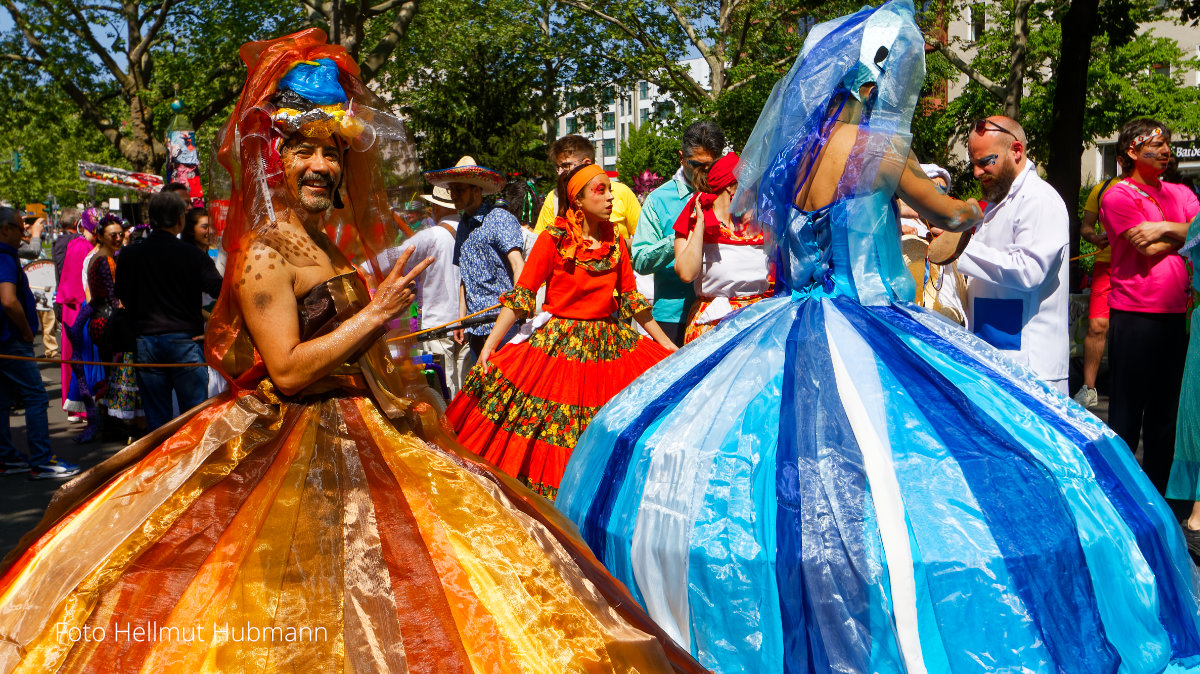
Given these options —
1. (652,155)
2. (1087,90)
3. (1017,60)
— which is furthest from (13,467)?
(652,155)

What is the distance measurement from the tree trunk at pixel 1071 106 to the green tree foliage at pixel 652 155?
5.39m

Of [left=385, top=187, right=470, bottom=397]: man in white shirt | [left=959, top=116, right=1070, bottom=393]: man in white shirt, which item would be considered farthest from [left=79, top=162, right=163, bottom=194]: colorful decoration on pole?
[left=959, top=116, right=1070, bottom=393]: man in white shirt

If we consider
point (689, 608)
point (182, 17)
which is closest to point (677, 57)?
point (182, 17)

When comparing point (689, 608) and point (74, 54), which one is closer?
point (689, 608)

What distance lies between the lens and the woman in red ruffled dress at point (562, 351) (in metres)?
5.01

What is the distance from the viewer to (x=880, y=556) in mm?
2521

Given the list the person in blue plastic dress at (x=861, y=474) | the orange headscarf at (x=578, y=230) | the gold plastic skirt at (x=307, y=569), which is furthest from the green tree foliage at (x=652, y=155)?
the gold plastic skirt at (x=307, y=569)

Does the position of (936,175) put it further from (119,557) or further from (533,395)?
(119,557)

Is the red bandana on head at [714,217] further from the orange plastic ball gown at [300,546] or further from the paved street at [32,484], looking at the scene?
the paved street at [32,484]

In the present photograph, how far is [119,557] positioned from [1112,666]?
241 cm

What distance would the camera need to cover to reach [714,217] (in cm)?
486

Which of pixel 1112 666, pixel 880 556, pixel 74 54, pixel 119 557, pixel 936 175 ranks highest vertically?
pixel 74 54

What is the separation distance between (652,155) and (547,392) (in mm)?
31082

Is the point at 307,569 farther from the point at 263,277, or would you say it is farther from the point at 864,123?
the point at 864,123
